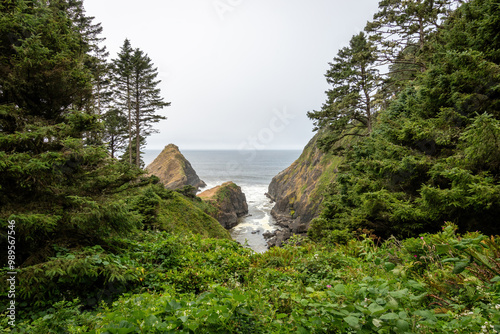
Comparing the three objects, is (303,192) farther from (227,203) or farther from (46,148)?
(46,148)

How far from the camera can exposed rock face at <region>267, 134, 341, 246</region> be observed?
3038 centimetres

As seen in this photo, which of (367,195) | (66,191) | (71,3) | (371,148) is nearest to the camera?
(66,191)

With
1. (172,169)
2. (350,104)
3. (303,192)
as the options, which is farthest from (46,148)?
(172,169)

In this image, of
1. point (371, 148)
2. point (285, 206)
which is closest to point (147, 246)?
point (371, 148)

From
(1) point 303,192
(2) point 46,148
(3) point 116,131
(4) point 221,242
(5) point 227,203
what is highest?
(3) point 116,131

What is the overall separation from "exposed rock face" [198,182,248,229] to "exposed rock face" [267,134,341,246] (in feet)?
22.0

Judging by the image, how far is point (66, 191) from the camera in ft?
15.9

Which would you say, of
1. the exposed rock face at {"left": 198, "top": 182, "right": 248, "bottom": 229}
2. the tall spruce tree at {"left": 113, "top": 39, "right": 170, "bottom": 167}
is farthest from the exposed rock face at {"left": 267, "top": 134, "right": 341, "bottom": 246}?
the tall spruce tree at {"left": 113, "top": 39, "right": 170, "bottom": 167}

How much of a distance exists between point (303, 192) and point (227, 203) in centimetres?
1349

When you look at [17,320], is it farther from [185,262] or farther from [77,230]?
[185,262]

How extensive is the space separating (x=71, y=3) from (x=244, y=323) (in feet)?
72.3

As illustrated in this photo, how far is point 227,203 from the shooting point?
3612 cm

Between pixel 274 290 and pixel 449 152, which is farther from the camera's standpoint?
pixel 449 152

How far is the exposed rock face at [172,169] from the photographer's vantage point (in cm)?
4444
